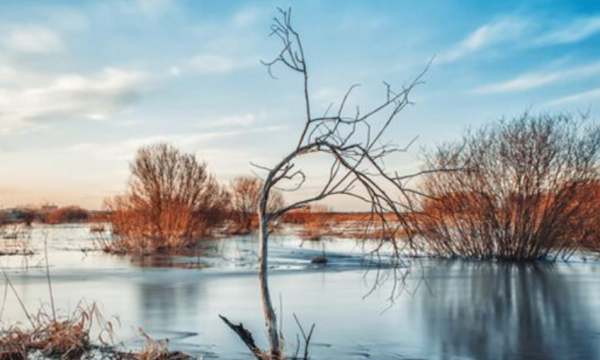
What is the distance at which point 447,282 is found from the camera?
13.7m

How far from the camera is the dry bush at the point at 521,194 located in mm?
18094

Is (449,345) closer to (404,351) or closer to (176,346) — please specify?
(404,351)

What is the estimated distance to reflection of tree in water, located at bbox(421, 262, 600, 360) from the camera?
7.01 m

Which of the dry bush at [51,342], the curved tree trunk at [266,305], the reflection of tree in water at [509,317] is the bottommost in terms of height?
the reflection of tree in water at [509,317]

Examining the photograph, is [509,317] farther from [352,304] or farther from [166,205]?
[166,205]

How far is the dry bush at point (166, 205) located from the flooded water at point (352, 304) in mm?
5974

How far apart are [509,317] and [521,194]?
33.0 feet

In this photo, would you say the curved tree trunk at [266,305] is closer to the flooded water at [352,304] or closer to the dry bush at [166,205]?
the flooded water at [352,304]

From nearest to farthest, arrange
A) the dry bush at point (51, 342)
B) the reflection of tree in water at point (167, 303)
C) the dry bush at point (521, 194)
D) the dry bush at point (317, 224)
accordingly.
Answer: the dry bush at point (51, 342), the reflection of tree in water at point (167, 303), the dry bush at point (521, 194), the dry bush at point (317, 224)

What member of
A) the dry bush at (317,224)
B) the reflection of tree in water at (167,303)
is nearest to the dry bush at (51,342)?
the reflection of tree in water at (167,303)

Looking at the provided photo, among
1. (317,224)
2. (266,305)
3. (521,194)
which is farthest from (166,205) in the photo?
(266,305)

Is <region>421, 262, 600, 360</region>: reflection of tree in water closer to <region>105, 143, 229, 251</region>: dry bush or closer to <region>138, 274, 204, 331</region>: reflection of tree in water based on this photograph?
<region>138, 274, 204, 331</region>: reflection of tree in water

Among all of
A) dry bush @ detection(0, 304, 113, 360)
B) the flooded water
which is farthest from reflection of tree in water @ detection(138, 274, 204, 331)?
dry bush @ detection(0, 304, 113, 360)

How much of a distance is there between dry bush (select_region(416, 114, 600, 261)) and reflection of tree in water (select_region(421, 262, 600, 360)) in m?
3.60
